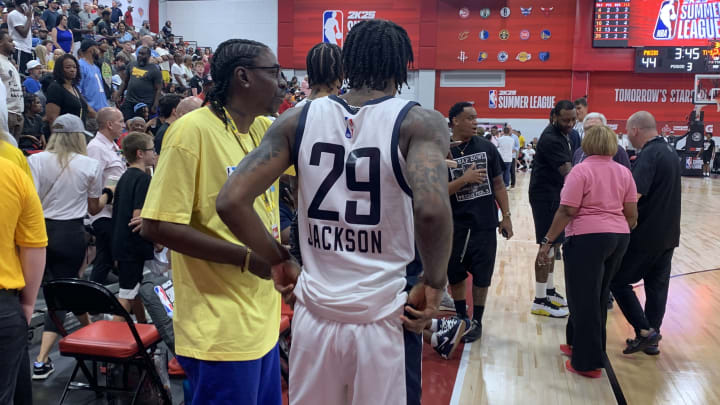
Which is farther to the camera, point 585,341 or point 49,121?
point 49,121

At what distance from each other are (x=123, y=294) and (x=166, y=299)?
1006 mm

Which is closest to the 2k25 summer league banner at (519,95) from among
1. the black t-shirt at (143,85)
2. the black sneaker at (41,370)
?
the black t-shirt at (143,85)

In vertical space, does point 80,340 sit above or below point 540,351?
above

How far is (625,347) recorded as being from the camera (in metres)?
4.46

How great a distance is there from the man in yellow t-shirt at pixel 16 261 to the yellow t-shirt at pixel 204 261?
0.57 metres

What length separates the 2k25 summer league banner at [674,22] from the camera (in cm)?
2027

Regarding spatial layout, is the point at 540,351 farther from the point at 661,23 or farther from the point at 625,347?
the point at 661,23

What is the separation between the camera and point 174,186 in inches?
71.8

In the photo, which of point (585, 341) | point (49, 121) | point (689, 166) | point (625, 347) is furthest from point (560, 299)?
point (689, 166)

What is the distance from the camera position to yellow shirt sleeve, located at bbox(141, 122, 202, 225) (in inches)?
71.5

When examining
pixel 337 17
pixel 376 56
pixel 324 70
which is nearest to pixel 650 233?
pixel 324 70

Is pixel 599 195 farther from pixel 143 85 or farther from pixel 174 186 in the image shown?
pixel 143 85

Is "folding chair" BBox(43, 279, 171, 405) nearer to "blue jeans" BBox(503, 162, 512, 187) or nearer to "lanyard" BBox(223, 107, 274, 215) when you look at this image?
"lanyard" BBox(223, 107, 274, 215)

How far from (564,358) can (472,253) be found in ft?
3.36
